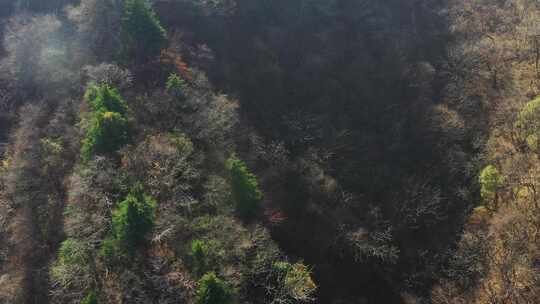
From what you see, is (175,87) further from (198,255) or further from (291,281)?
(291,281)

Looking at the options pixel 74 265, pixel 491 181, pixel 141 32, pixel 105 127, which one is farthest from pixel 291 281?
pixel 141 32

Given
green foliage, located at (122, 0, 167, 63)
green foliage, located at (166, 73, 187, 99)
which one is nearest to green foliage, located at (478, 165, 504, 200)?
green foliage, located at (166, 73, 187, 99)

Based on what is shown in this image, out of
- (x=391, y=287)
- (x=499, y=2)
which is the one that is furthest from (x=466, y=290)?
(x=499, y=2)

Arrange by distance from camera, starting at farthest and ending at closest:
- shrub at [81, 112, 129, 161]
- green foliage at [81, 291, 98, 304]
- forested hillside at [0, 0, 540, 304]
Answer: shrub at [81, 112, 129, 161] < forested hillside at [0, 0, 540, 304] < green foliage at [81, 291, 98, 304]

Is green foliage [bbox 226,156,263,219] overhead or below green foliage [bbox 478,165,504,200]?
below

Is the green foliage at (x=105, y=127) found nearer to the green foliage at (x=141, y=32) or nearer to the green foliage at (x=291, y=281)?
the green foliage at (x=141, y=32)

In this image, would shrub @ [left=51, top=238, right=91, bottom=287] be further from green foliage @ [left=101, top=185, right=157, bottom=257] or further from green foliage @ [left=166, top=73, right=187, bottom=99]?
green foliage @ [left=166, top=73, right=187, bottom=99]

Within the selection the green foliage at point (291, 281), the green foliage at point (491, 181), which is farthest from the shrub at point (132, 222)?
the green foliage at point (491, 181)
